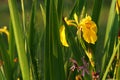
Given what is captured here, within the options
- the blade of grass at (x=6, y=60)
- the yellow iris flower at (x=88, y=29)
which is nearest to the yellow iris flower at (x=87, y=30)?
the yellow iris flower at (x=88, y=29)

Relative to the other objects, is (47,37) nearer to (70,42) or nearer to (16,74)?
(70,42)

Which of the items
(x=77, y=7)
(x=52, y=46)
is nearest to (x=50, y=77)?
(x=52, y=46)

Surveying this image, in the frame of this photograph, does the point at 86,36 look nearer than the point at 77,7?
Yes

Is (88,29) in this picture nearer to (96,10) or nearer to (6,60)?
(96,10)

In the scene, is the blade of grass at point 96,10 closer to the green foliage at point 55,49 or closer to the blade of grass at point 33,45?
the green foliage at point 55,49

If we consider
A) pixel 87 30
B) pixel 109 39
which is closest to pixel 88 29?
pixel 87 30

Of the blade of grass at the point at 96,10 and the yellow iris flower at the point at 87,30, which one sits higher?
the blade of grass at the point at 96,10

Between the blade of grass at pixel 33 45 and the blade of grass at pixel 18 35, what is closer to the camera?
the blade of grass at pixel 18 35

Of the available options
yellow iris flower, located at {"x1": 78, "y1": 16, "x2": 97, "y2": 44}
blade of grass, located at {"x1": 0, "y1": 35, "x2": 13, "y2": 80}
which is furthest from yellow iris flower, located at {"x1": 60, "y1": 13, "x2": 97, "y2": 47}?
blade of grass, located at {"x1": 0, "y1": 35, "x2": 13, "y2": 80}

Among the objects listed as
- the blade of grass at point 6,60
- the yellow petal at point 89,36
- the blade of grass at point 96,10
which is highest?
the blade of grass at point 96,10

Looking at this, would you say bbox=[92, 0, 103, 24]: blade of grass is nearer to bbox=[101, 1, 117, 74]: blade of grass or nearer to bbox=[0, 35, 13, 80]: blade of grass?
bbox=[101, 1, 117, 74]: blade of grass

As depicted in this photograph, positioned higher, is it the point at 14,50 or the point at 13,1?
the point at 13,1
